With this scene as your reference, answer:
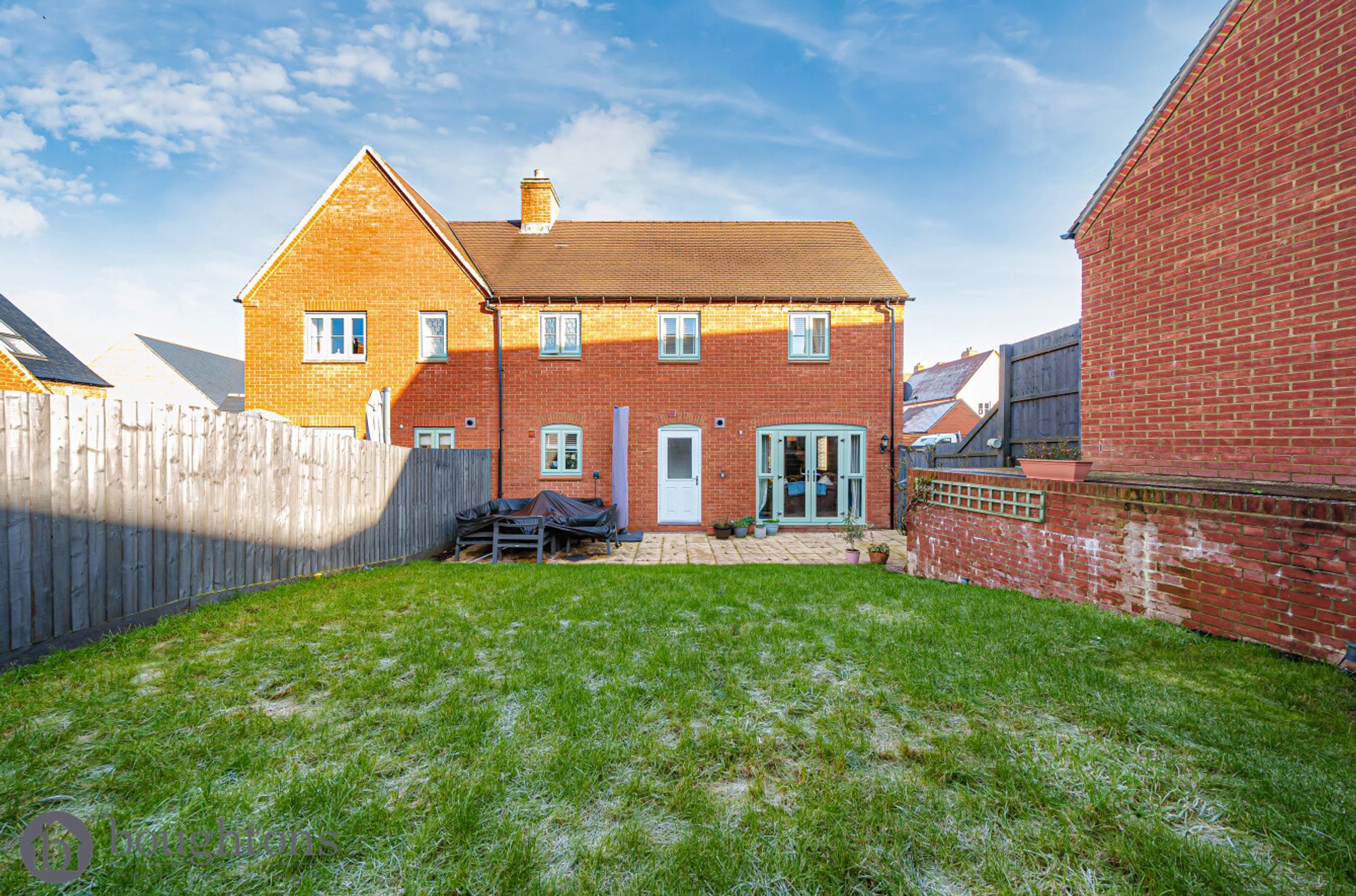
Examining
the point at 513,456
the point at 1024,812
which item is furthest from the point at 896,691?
the point at 513,456

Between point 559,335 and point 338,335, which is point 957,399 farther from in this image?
point 338,335

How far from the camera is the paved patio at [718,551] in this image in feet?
30.9

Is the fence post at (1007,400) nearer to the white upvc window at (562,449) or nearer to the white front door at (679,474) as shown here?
the white front door at (679,474)

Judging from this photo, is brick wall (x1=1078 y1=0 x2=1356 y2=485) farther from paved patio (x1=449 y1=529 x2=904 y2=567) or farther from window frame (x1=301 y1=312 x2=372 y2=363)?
window frame (x1=301 y1=312 x2=372 y2=363)

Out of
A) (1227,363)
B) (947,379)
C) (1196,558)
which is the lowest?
(1196,558)

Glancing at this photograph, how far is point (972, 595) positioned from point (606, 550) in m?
6.42

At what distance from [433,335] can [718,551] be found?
30.6ft

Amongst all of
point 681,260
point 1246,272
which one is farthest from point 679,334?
point 1246,272

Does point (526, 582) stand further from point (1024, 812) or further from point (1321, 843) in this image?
point (1321, 843)

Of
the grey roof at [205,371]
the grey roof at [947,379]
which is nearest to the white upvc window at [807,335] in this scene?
the grey roof at [947,379]

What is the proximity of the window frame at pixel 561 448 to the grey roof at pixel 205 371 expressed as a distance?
30551 mm

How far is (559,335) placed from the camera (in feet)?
44.6

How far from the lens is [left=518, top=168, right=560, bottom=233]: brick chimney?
1561 cm

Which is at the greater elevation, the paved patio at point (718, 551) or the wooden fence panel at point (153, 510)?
the wooden fence panel at point (153, 510)
